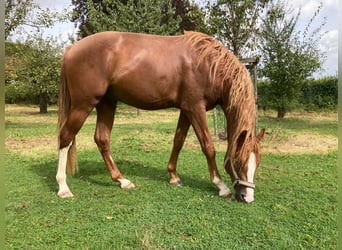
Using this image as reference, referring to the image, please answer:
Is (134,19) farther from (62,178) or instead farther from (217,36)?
(62,178)

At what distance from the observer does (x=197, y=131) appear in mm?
4039

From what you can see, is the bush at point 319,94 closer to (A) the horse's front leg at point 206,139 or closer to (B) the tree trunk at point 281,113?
(B) the tree trunk at point 281,113

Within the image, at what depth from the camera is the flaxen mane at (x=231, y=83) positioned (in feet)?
12.2

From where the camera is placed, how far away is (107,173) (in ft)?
16.8

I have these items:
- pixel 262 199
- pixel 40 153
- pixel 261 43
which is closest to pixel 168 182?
pixel 262 199

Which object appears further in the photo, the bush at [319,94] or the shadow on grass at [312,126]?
the bush at [319,94]

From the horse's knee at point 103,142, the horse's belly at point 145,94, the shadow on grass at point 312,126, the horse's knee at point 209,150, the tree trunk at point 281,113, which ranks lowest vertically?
the tree trunk at point 281,113

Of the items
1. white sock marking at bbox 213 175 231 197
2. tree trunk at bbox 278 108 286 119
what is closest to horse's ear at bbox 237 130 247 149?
white sock marking at bbox 213 175 231 197

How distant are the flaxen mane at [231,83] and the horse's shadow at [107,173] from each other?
0.98 m

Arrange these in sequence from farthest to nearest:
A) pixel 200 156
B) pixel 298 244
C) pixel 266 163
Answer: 1. pixel 200 156
2. pixel 266 163
3. pixel 298 244

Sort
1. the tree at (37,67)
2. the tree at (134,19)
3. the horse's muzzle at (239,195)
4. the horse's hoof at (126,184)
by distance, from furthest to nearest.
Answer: the tree at (134,19)
the tree at (37,67)
the horse's hoof at (126,184)
the horse's muzzle at (239,195)

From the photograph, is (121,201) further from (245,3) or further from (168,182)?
(245,3)

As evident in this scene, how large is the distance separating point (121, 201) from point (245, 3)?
7126 millimetres

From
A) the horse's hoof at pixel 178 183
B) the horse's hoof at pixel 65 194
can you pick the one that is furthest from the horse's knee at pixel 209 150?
the horse's hoof at pixel 65 194
